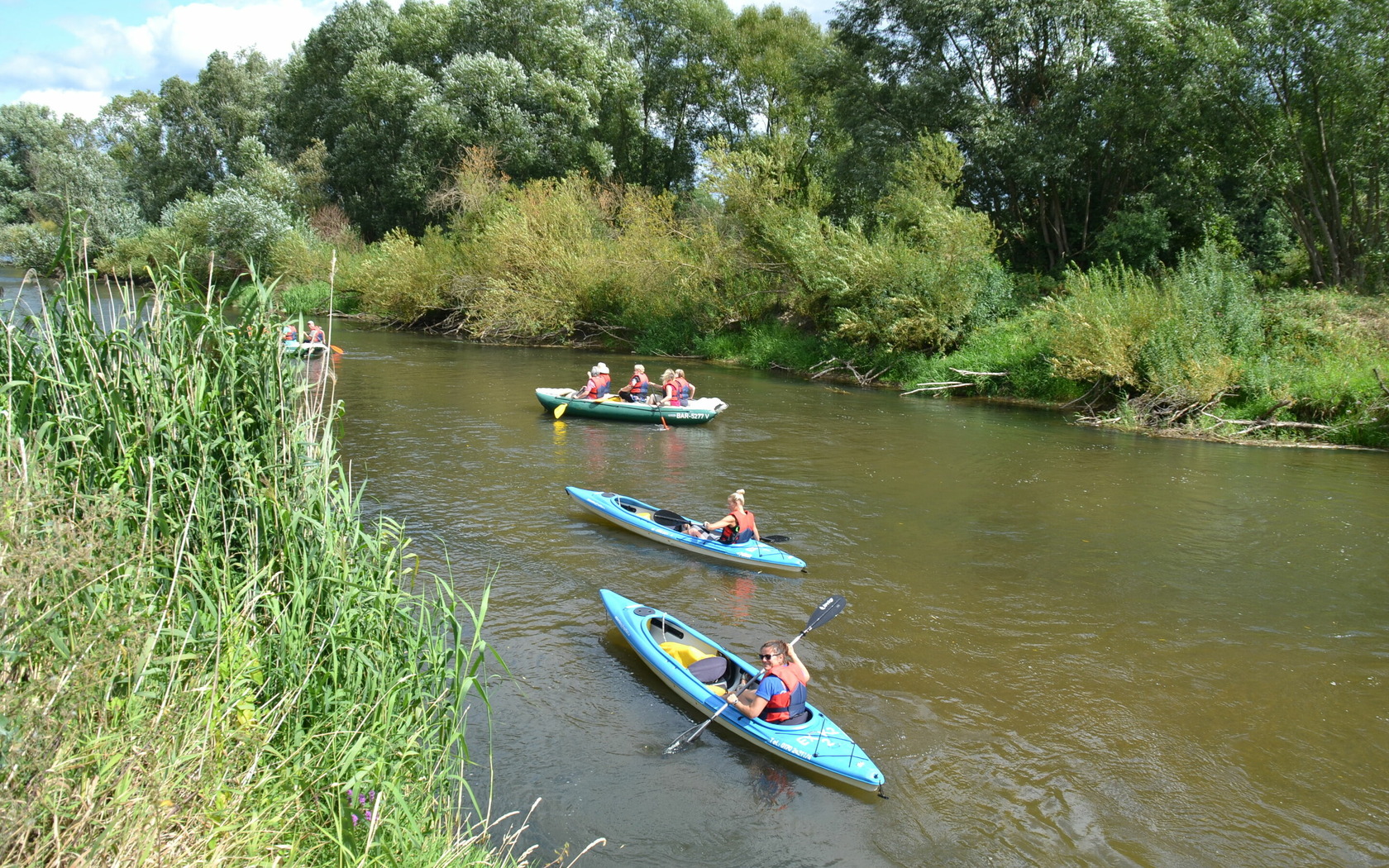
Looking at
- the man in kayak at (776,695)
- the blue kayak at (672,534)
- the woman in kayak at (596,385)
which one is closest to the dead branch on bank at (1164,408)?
the woman in kayak at (596,385)

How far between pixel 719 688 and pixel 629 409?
1098 centimetres

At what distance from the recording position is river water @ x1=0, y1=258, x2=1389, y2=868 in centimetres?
576

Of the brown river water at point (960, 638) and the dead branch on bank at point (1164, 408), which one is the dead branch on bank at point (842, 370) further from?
the brown river water at point (960, 638)

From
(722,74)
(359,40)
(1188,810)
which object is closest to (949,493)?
(1188,810)

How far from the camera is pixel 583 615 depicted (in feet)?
28.1

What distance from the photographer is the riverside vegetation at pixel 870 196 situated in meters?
18.0

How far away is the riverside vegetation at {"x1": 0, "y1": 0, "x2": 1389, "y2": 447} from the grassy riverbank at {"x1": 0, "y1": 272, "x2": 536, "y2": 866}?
724 mm

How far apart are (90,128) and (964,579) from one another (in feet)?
224

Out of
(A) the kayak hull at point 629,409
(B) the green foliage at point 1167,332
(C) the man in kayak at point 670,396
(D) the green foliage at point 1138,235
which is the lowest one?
(A) the kayak hull at point 629,409

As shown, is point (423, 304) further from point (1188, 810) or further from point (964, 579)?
point (1188, 810)

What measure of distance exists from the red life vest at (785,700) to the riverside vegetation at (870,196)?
4.27 meters

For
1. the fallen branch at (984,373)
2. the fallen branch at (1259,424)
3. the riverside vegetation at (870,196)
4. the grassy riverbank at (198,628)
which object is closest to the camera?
the grassy riverbank at (198,628)

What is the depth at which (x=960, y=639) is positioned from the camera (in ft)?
27.1

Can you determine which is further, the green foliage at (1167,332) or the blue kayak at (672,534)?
the green foliage at (1167,332)
